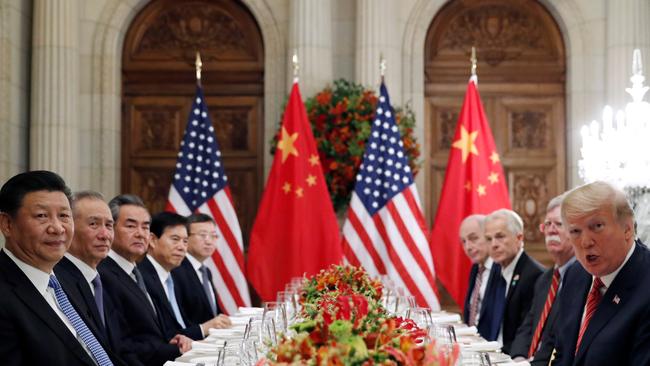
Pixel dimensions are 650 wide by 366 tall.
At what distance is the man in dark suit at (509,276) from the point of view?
6004 mm

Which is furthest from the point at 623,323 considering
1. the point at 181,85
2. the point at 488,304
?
the point at 181,85

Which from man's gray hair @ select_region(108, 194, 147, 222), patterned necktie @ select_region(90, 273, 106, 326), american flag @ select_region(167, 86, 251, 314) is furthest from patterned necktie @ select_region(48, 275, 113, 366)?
american flag @ select_region(167, 86, 251, 314)

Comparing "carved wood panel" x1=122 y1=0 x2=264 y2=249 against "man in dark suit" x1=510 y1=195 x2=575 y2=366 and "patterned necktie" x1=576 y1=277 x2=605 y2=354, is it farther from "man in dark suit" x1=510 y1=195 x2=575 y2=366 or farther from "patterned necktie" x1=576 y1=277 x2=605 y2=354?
"patterned necktie" x1=576 y1=277 x2=605 y2=354

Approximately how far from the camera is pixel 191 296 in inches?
272

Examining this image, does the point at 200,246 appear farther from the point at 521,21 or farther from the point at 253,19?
the point at 521,21

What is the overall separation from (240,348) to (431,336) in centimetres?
66

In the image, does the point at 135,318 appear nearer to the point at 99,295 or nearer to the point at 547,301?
the point at 99,295

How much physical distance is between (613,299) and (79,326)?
6.51 feet

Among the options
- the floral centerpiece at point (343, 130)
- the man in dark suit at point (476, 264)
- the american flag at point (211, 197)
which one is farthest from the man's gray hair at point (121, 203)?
the floral centerpiece at point (343, 130)

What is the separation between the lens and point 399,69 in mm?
9789

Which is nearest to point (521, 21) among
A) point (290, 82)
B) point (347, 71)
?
point (347, 71)

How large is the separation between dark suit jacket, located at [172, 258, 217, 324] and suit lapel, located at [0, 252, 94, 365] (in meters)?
3.49

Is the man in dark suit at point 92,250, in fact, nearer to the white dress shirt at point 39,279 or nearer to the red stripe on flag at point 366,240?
the white dress shirt at point 39,279

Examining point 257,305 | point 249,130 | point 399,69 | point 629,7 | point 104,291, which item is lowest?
point 257,305
